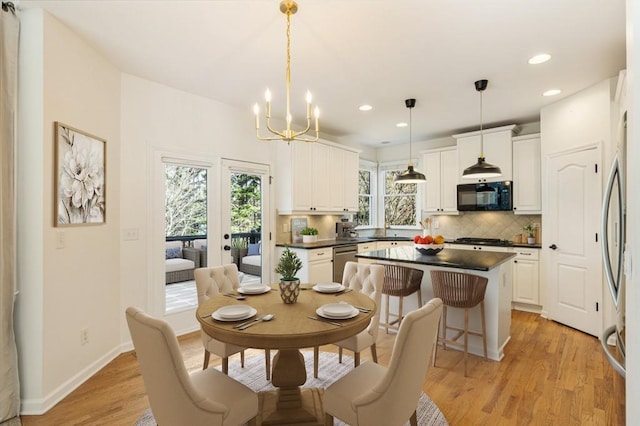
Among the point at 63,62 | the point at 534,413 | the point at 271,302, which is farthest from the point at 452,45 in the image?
the point at 63,62

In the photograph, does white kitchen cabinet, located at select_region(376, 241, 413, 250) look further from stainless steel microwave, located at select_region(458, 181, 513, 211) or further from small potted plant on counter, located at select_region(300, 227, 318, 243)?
small potted plant on counter, located at select_region(300, 227, 318, 243)

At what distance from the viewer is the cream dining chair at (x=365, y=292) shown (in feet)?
7.80

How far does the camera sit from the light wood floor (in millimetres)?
2178

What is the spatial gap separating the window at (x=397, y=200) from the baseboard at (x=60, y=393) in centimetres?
523

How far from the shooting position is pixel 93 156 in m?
2.87

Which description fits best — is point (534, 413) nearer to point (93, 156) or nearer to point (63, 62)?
point (93, 156)

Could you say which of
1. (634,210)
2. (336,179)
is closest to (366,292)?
(634,210)

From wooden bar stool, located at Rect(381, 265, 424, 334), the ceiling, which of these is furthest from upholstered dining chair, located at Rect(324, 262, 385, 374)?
the ceiling

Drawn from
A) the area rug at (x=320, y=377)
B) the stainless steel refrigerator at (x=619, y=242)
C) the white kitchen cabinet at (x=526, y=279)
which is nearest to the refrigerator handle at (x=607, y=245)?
the stainless steel refrigerator at (x=619, y=242)

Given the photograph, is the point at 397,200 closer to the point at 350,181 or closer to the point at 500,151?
the point at 350,181

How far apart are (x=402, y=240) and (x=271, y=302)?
4.22 m

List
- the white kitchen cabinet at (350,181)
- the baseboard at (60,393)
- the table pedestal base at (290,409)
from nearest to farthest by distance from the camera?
the table pedestal base at (290,409) → the baseboard at (60,393) → the white kitchen cabinet at (350,181)

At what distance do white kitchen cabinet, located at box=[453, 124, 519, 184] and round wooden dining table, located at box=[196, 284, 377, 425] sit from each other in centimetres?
382

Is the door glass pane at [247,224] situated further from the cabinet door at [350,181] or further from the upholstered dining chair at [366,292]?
the upholstered dining chair at [366,292]
